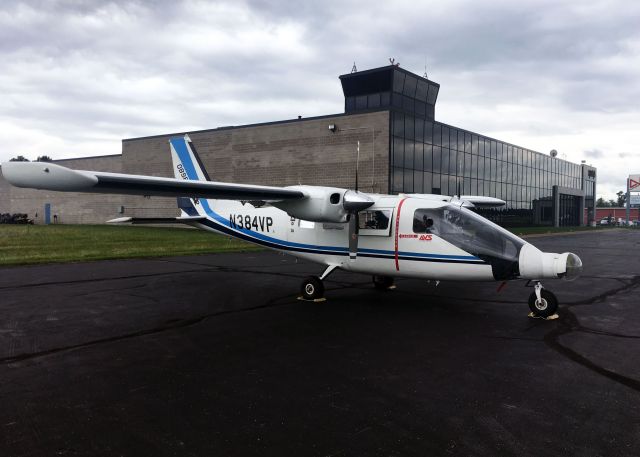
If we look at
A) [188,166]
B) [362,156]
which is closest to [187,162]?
[188,166]

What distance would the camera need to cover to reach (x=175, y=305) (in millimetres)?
11242

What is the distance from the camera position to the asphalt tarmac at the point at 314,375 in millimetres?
4559

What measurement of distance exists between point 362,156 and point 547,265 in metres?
27.4

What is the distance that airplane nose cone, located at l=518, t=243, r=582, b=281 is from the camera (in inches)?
362

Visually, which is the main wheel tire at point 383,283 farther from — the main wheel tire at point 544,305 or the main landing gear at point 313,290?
the main wheel tire at point 544,305

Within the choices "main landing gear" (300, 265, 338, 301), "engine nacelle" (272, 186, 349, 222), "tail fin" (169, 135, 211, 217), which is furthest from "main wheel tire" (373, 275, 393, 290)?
"tail fin" (169, 135, 211, 217)

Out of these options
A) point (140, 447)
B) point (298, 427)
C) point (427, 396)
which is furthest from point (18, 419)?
point (427, 396)

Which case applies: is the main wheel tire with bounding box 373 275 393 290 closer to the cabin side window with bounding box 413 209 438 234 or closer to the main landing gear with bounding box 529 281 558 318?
the cabin side window with bounding box 413 209 438 234

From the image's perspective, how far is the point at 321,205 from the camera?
36.4 ft

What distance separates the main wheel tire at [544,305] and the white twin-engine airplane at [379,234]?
0.8 inches

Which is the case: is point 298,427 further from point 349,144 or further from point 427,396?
point 349,144

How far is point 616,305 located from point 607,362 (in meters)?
5.60

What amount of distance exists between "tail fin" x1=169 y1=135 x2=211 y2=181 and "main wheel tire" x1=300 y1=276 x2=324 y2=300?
6.33 metres

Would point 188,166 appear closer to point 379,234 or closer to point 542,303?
point 379,234
